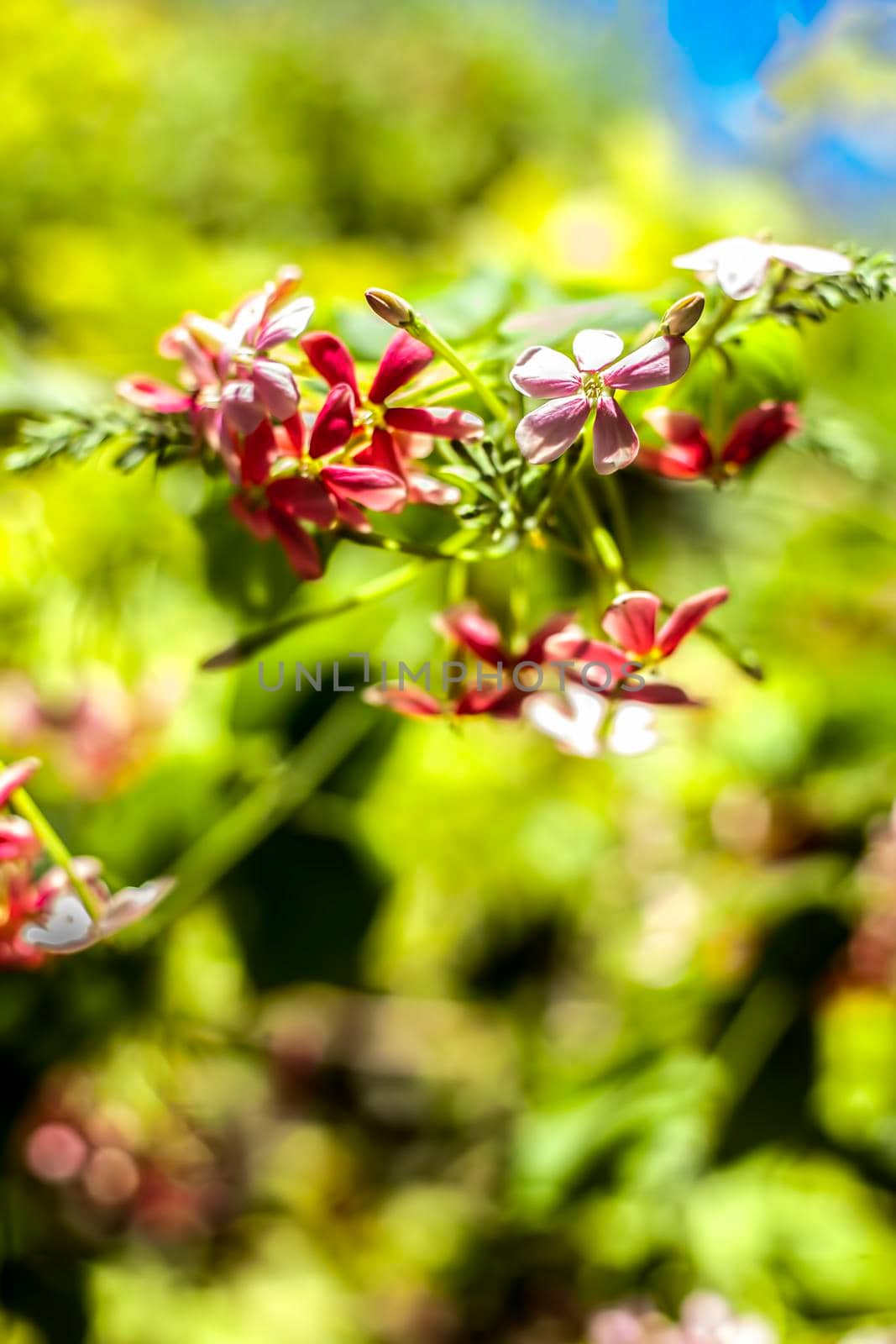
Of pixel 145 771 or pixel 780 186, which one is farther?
pixel 780 186

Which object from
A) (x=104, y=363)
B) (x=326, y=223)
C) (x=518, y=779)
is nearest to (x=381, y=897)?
(x=518, y=779)

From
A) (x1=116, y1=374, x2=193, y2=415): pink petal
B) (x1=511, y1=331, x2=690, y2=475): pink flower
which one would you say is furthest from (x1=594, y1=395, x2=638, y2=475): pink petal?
(x1=116, y1=374, x2=193, y2=415): pink petal

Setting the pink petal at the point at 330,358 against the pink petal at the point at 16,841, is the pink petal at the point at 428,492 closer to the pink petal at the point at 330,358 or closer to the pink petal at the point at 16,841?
the pink petal at the point at 330,358

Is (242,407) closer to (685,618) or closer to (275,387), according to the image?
(275,387)

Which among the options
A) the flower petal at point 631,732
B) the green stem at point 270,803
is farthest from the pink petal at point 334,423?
the green stem at point 270,803

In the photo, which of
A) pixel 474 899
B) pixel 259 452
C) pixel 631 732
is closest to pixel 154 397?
pixel 259 452

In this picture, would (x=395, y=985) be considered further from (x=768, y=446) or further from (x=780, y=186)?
(x=780, y=186)
